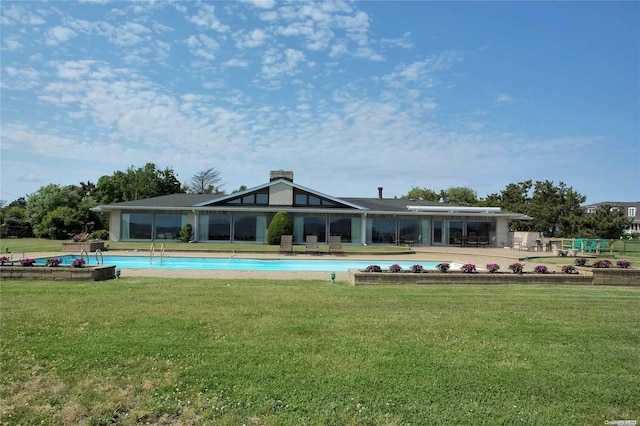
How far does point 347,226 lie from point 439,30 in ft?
57.9

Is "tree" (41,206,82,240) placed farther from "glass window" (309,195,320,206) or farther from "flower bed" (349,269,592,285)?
"flower bed" (349,269,592,285)

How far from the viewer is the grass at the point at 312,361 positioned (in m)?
3.70

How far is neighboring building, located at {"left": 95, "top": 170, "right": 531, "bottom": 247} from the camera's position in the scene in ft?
97.2

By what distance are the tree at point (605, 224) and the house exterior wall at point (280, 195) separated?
20.8 metres

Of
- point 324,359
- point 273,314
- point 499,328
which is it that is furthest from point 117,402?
point 499,328

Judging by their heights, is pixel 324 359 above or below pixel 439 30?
below

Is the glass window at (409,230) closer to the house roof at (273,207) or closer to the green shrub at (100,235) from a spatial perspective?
the house roof at (273,207)

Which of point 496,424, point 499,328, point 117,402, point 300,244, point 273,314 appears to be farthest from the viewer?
point 300,244

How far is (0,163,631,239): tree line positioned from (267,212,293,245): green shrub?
11802 mm

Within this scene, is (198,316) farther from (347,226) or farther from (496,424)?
(347,226)

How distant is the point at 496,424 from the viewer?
353cm

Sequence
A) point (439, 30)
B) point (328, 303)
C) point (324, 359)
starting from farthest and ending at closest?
point (439, 30), point (328, 303), point (324, 359)

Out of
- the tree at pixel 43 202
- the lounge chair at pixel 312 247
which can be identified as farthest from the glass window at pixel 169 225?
the tree at pixel 43 202

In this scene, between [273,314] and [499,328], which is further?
[273,314]
